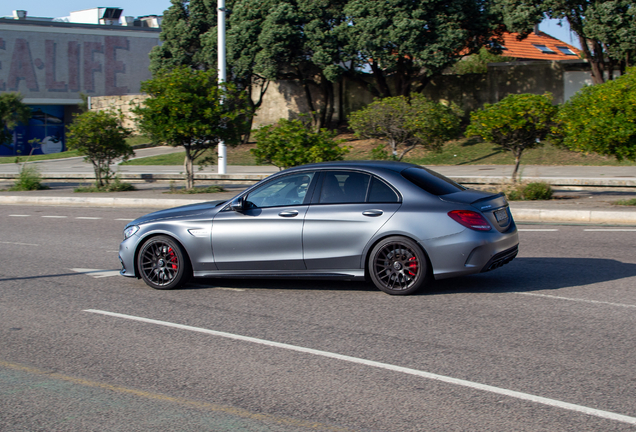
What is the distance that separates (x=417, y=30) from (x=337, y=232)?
1105 inches

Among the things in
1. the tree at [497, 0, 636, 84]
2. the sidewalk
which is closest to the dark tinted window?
the sidewalk

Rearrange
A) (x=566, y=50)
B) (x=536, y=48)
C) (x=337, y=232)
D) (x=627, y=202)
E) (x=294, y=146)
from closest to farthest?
(x=337, y=232)
(x=627, y=202)
(x=294, y=146)
(x=536, y=48)
(x=566, y=50)

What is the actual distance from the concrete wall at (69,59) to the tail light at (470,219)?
67.3 m

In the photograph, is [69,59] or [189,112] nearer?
[189,112]

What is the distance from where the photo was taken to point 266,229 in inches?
316

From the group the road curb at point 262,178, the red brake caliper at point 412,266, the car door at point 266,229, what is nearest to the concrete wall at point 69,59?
the road curb at point 262,178

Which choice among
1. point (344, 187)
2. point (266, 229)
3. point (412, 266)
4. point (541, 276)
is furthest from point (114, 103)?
point (412, 266)

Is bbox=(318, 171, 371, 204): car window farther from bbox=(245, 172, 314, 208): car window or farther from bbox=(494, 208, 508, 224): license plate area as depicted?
bbox=(494, 208, 508, 224): license plate area

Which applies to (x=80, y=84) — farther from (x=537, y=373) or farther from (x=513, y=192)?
(x=537, y=373)

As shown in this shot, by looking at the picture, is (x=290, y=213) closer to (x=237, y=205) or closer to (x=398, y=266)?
(x=237, y=205)

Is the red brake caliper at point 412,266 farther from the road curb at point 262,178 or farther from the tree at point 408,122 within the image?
the tree at point 408,122

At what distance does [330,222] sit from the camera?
780 centimetres

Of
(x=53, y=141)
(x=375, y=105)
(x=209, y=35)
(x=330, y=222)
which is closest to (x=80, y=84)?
(x=53, y=141)

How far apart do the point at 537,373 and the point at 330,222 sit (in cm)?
327
